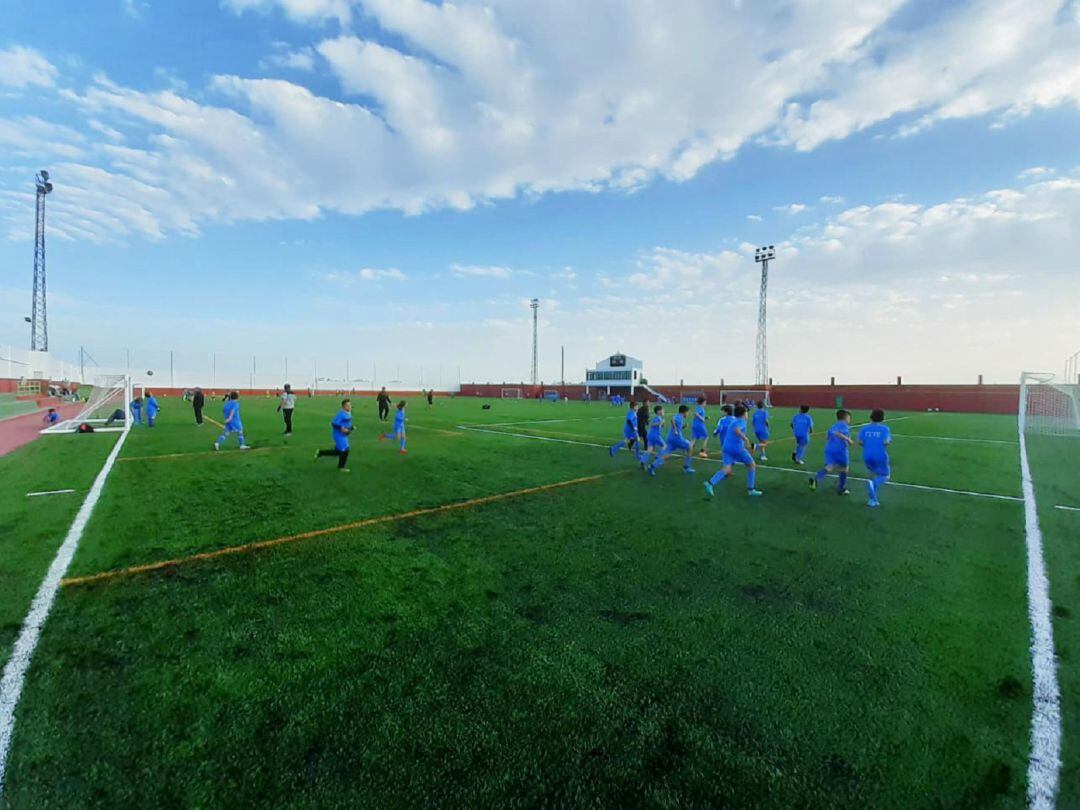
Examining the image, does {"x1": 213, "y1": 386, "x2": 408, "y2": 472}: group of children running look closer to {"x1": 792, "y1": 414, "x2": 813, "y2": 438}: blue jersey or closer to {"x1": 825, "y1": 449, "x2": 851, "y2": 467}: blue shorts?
{"x1": 825, "y1": 449, "x2": 851, "y2": 467}: blue shorts

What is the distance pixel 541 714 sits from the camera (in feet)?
9.45

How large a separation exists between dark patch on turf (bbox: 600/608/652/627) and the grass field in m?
0.05

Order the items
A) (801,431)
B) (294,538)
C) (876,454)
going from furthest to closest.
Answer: (801,431), (876,454), (294,538)

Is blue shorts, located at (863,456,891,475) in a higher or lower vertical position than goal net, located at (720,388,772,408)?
lower

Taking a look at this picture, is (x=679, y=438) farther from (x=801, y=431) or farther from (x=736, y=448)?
(x=801, y=431)

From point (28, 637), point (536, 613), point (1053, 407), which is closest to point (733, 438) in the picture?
point (536, 613)

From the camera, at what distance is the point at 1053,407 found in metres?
26.4

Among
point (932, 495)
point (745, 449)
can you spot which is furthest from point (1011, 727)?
point (932, 495)

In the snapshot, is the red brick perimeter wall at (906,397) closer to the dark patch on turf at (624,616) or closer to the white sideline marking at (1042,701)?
the white sideline marking at (1042,701)

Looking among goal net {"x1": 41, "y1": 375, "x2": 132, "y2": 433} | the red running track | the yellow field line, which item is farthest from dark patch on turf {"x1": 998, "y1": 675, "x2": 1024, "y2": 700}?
goal net {"x1": 41, "y1": 375, "x2": 132, "y2": 433}

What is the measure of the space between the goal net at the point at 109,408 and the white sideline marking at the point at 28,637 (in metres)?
17.0

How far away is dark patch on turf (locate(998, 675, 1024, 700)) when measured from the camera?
3080mm

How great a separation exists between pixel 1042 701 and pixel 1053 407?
115ft

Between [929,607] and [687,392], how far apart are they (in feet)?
188
